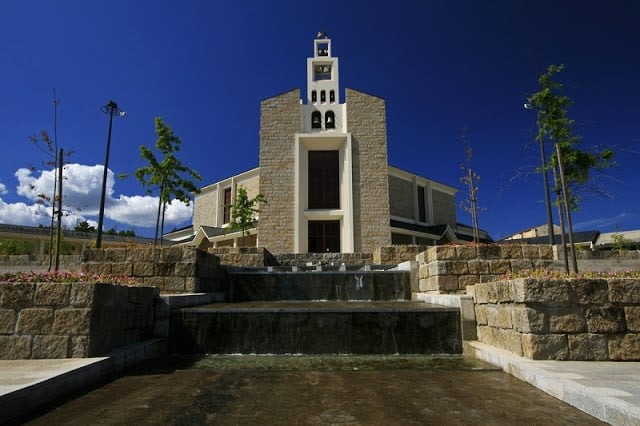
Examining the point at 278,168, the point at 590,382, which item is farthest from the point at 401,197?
the point at 590,382

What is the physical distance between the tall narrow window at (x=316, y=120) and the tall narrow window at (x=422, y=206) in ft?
47.0

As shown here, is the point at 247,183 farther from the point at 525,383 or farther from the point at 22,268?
the point at 525,383

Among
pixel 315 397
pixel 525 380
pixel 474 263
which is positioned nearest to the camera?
pixel 315 397

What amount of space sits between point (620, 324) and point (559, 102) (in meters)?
6.54

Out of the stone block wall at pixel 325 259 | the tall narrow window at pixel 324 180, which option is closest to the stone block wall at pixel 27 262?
the stone block wall at pixel 325 259

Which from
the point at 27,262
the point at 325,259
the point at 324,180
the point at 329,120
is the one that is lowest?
the point at 27,262

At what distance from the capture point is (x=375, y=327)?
5805 millimetres

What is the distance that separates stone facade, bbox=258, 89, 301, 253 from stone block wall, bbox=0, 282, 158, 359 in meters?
18.2

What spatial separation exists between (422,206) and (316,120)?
49.4ft

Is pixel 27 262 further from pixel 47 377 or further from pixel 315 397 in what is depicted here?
pixel 315 397

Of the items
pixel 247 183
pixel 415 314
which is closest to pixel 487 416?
pixel 415 314

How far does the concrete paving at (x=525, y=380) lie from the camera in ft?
9.18

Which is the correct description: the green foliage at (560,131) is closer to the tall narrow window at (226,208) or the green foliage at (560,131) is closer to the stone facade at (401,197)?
the stone facade at (401,197)

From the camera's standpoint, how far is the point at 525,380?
12.8 feet
